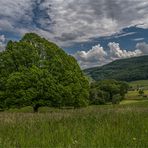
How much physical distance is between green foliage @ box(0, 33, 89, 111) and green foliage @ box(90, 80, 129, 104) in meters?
73.6

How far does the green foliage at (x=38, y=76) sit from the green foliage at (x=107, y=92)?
73.6 m

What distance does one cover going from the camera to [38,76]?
4128 centimetres

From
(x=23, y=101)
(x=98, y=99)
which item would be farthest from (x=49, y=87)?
(x=98, y=99)

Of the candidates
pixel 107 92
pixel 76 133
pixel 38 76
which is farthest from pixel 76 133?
pixel 107 92

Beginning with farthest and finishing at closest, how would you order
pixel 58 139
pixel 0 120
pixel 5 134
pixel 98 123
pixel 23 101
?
pixel 23 101 → pixel 0 120 → pixel 98 123 → pixel 5 134 → pixel 58 139

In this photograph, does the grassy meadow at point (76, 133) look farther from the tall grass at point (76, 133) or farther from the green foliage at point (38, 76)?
the green foliage at point (38, 76)

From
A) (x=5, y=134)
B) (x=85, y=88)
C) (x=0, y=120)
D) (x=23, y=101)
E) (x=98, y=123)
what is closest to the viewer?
(x=5, y=134)

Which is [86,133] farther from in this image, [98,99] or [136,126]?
[98,99]

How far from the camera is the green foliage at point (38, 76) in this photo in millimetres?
40781

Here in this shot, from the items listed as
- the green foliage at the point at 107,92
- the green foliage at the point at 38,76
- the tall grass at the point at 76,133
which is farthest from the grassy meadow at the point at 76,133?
the green foliage at the point at 107,92

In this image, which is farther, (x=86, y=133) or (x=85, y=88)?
(x=85, y=88)

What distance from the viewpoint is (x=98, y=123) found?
10203mm

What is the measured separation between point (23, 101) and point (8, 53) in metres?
7.47

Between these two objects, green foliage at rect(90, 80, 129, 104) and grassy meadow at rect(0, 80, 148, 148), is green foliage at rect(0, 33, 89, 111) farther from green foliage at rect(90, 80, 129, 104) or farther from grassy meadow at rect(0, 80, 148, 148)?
green foliage at rect(90, 80, 129, 104)
